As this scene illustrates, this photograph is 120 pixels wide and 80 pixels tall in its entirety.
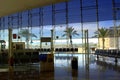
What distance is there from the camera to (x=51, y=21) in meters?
26.2

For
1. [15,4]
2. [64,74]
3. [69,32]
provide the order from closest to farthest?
[64,74], [15,4], [69,32]

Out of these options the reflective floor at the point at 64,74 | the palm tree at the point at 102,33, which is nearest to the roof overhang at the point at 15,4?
the reflective floor at the point at 64,74

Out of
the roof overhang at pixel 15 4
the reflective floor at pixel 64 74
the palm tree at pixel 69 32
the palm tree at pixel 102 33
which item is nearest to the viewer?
the reflective floor at pixel 64 74

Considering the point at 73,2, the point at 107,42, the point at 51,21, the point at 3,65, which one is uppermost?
the point at 73,2

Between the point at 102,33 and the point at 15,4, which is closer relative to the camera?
the point at 15,4

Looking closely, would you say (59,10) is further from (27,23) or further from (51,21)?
(27,23)

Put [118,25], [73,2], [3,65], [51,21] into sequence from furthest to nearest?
[51,21] → [73,2] → [118,25] → [3,65]

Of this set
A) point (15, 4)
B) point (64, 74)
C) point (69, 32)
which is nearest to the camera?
point (64, 74)

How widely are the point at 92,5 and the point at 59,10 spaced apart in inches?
140

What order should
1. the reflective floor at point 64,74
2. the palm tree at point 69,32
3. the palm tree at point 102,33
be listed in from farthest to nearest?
the palm tree at point 69,32
the palm tree at point 102,33
the reflective floor at point 64,74

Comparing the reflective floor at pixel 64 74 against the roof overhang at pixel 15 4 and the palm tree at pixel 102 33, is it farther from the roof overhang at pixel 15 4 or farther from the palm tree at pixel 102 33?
the palm tree at pixel 102 33

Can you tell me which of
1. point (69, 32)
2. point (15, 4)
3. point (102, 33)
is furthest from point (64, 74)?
point (102, 33)

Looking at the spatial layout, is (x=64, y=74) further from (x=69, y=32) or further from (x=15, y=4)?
(x=69, y=32)

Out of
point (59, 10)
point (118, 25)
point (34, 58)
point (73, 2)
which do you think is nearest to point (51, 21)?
point (59, 10)
